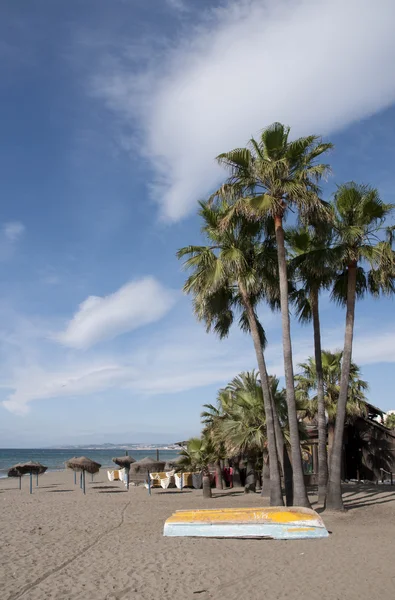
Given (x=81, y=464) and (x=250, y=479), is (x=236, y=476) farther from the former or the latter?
(x=81, y=464)

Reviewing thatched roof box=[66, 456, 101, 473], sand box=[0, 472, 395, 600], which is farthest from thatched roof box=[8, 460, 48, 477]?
sand box=[0, 472, 395, 600]

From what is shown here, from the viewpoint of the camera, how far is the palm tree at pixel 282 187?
14.2 m

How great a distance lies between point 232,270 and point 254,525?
7.26m

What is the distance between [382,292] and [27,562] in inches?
503

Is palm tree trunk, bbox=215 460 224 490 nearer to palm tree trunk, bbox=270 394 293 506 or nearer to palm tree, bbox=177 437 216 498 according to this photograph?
palm tree, bbox=177 437 216 498

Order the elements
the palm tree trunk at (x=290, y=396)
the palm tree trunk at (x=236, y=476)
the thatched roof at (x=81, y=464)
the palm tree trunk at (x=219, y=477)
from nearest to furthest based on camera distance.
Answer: the palm tree trunk at (x=290, y=396), the thatched roof at (x=81, y=464), the palm tree trunk at (x=219, y=477), the palm tree trunk at (x=236, y=476)

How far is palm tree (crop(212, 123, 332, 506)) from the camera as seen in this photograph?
46.6 feet

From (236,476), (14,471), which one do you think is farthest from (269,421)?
(14,471)

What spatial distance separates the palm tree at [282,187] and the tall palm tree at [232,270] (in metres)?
0.98

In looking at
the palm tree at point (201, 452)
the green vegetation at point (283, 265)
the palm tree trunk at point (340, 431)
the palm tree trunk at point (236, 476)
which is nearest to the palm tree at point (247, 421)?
the green vegetation at point (283, 265)

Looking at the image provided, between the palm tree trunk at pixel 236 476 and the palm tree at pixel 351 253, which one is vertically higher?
the palm tree at pixel 351 253

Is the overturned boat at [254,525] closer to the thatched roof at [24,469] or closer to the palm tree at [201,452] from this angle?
the palm tree at [201,452]

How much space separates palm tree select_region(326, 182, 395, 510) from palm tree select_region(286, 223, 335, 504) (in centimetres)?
48

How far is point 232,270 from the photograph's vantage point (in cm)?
1567
